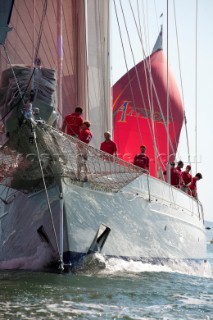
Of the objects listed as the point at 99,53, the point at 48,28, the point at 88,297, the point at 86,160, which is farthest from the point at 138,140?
the point at 88,297

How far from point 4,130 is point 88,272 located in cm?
255

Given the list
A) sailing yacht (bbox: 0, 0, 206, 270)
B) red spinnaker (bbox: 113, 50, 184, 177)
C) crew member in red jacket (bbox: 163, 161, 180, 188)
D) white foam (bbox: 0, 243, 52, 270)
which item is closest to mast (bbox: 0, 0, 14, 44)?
sailing yacht (bbox: 0, 0, 206, 270)

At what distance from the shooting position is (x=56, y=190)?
11.2 metres

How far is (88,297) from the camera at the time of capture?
8453mm

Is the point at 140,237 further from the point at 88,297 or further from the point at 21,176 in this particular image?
the point at 88,297

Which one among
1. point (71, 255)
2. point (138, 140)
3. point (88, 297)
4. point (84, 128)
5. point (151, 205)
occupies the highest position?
point (138, 140)

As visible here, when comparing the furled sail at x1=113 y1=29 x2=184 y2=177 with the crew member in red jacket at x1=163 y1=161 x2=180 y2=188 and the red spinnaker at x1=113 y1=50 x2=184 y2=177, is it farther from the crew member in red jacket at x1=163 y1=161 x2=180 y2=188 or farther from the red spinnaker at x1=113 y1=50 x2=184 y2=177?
the crew member in red jacket at x1=163 y1=161 x2=180 y2=188

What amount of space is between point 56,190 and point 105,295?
9.35 feet

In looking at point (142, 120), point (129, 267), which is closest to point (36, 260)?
point (129, 267)

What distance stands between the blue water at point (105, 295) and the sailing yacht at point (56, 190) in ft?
1.61

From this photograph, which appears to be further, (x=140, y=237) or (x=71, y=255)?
(x=140, y=237)

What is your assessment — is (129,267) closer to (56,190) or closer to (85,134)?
(56,190)

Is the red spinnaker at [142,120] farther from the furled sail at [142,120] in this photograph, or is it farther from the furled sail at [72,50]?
the furled sail at [72,50]

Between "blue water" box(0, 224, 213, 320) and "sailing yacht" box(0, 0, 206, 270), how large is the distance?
49 cm
